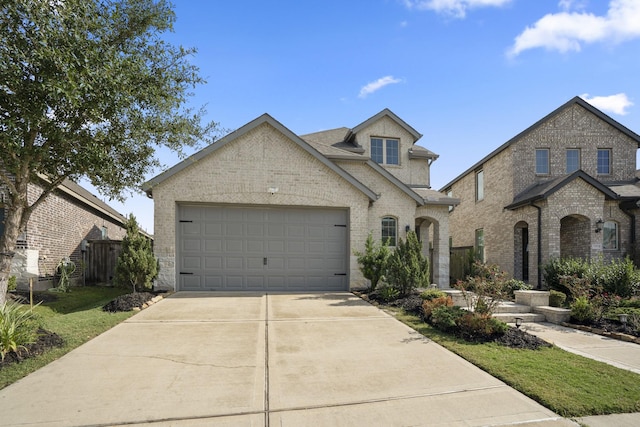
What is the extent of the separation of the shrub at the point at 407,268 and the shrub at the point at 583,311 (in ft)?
11.7

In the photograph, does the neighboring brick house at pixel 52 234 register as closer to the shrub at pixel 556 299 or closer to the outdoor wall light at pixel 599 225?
the shrub at pixel 556 299

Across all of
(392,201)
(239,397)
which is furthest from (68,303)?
(392,201)

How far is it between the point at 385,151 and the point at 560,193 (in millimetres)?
7467

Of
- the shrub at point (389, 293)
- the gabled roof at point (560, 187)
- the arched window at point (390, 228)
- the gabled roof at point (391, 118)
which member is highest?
the gabled roof at point (391, 118)

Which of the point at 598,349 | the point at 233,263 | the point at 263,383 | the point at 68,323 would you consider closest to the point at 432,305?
the point at 598,349

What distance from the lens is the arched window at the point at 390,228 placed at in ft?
43.8

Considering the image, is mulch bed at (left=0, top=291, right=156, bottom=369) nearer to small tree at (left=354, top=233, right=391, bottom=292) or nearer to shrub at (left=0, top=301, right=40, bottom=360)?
shrub at (left=0, top=301, right=40, bottom=360)

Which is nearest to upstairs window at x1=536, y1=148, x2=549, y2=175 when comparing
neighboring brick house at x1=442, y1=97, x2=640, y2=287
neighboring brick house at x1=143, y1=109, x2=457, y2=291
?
neighboring brick house at x1=442, y1=97, x2=640, y2=287

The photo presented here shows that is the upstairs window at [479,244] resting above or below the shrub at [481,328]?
above

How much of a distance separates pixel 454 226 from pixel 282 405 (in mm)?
20537

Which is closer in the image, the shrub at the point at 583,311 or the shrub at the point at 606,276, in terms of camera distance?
the shrub at the point at 583,311

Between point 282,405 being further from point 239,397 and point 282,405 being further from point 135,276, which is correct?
point 135,276

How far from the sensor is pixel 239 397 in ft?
12.9

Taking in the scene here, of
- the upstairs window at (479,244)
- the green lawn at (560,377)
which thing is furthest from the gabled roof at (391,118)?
the green lawn at (560,377)
